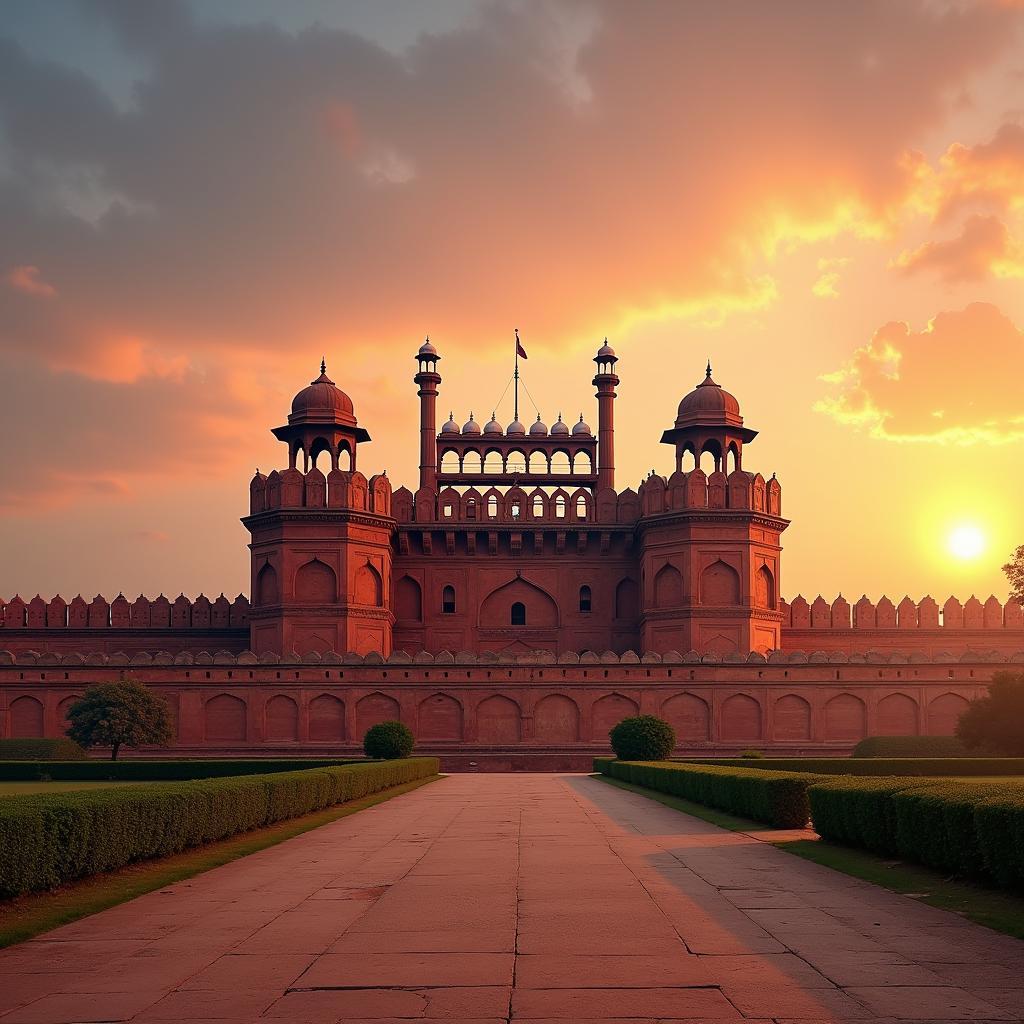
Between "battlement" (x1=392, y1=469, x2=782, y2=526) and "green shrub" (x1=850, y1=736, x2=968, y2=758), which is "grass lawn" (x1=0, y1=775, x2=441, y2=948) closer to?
"green shrub" (x1=850, y1=736, x2=968, y2=758)

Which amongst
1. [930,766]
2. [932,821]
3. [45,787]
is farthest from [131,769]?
[932,821]

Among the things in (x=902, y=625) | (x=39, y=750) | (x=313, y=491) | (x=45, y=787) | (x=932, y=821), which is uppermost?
(x=313, y=491)

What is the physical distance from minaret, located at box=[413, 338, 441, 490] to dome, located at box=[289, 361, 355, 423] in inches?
156

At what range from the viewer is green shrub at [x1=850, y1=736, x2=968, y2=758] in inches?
1380

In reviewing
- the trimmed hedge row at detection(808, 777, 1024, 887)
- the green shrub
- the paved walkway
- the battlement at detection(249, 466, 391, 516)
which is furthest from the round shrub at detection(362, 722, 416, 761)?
the paved walkway

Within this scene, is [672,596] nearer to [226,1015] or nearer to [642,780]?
[642,780]

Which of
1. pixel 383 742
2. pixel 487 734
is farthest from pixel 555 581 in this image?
pixel 383 742

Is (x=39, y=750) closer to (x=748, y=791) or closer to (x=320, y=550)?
(x=320, y=550)

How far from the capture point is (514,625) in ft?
155

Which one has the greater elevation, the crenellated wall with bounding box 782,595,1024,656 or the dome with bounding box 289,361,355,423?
the dome with bounding box 289,361,355,423

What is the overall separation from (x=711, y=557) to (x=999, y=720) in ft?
42.3

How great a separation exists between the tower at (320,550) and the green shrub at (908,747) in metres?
16.5

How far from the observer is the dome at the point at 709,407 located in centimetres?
4591

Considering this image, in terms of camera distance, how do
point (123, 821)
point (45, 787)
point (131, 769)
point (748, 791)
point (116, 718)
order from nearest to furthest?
point (123, 821) → point (748, 791) → point (45, 787) → point (131, 769) → point (116, 718)
